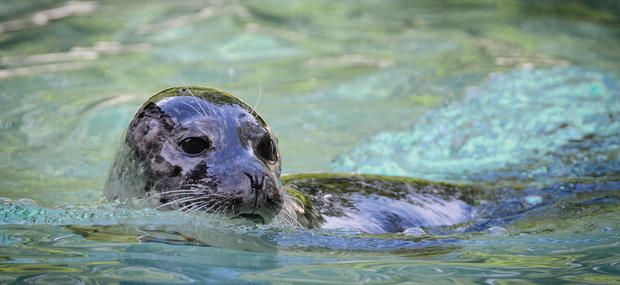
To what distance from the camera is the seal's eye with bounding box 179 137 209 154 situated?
3336 mm

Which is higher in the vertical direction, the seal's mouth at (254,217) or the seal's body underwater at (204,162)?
the seal's body underwater at (204,162)

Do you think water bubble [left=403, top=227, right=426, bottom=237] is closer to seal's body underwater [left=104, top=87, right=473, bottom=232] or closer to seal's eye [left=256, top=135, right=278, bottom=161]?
seal's body underwater [left=104, top=87, right=473, bottom=232]

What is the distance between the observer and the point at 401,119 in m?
7.18

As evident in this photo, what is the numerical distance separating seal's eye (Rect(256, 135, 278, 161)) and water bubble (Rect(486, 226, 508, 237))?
129 centimetres

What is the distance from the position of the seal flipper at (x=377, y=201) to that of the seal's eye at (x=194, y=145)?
0.74 metres

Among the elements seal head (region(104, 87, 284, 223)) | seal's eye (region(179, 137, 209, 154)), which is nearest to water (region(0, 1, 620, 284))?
seal head (region(104, 87, 284, 223))

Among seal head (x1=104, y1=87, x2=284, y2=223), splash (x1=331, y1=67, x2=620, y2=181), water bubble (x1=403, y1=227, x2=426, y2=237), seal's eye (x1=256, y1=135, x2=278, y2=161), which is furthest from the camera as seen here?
splash (x1=331, y1=67, x2=620, y2=181)

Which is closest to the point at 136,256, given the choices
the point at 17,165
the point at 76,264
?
the point at 76,264

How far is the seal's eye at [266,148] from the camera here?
349cm

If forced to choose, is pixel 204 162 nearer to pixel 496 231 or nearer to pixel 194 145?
pixel 194 145

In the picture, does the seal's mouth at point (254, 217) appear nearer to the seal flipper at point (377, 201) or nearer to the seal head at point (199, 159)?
the seal head at point (199, 159)

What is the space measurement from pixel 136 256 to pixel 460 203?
240cm

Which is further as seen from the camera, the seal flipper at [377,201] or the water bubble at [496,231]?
the seal flipper at [377,201]

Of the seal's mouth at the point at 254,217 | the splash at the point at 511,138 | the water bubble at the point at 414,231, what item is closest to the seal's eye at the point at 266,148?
the seal's mouth at the point at 254,217
